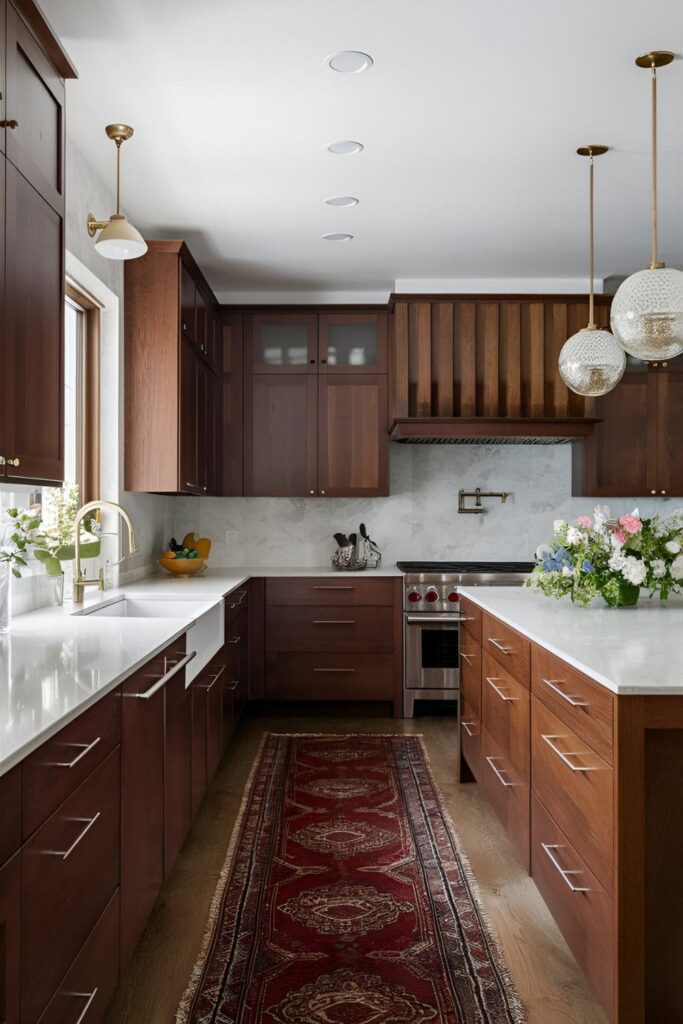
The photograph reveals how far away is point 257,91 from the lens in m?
2.78

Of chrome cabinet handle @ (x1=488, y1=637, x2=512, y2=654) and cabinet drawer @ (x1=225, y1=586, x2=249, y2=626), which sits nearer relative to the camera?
chrome cabinet handle @ (x1=488, y1=637, x2=512, y2=654)

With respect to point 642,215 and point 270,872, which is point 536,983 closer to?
point 270,872

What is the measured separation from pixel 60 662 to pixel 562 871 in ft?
4.52

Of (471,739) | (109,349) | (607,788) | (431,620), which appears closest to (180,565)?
(109,349)

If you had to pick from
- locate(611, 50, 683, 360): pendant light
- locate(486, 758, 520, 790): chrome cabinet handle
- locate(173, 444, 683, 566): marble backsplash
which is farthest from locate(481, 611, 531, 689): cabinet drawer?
locate(173, 444, 683, 566): marble backsplash

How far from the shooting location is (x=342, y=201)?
3.79 meters

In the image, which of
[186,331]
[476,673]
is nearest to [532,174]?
[186,331]

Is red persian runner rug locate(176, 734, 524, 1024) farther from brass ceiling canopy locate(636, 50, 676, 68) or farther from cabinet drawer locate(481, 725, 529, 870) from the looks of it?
brass ceiling canopy locate(636, 50, 676, 68)

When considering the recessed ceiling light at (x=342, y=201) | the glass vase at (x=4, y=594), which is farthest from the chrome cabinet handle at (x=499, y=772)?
the recessed ceiling light at (x=342, y=201)

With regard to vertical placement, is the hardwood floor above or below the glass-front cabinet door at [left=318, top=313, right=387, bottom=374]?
below

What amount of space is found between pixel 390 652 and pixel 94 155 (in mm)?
3077

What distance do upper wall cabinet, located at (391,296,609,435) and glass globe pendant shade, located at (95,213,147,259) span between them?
7.60 feet

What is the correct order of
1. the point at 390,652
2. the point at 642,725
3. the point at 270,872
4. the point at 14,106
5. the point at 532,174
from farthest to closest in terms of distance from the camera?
1. the point at 390,652
2. the point at 532,174
3. the point at 270,872
4. the point at 14,106
5. the point at 642,725

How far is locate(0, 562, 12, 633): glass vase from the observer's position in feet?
7.25
